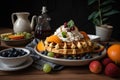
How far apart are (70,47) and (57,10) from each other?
1.43 metres

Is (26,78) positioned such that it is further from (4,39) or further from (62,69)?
(4,39)

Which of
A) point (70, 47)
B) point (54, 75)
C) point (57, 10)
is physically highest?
point (57, 10)

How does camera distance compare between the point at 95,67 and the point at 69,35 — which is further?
the point at 69,35

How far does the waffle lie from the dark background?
1378mm

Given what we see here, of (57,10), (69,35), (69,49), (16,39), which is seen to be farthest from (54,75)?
(57,10)

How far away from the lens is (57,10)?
7.66 ft

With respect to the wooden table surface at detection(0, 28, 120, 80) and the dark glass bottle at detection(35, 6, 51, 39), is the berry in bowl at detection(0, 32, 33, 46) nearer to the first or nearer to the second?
the dark glass bottle at detection(35, 6, 51, 39)

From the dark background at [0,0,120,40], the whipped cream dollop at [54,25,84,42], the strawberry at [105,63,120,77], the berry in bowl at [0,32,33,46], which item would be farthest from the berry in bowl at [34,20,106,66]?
the dark background at [0,0,120,40]

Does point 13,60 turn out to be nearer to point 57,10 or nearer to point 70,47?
point 70,47

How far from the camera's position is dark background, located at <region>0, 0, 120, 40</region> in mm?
2302

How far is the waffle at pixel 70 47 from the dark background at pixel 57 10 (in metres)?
1.38

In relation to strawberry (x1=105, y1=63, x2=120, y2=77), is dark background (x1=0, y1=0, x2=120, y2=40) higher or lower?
higher

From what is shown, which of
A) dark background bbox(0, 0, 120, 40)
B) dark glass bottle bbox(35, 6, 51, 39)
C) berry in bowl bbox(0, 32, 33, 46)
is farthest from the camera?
dark background bbox(0, 0, 120, 40)

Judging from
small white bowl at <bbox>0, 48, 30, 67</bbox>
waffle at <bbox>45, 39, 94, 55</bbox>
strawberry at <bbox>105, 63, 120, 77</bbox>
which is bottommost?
strawberry at <bbox>105, 63, 120, 77</bbox>
